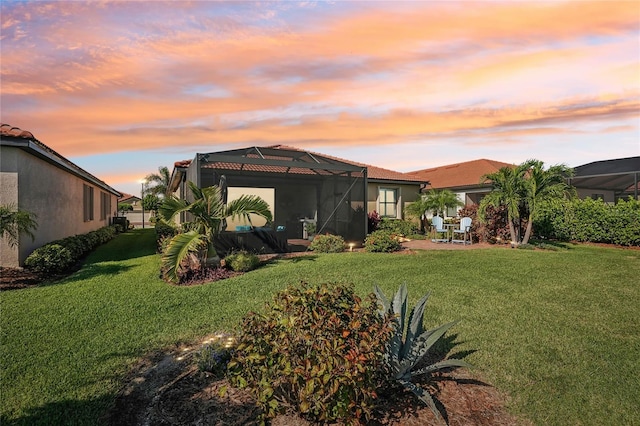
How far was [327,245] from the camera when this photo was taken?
12.4 metres

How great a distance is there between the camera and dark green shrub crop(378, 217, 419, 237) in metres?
17.9

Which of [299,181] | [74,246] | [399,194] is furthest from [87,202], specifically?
[399,194]

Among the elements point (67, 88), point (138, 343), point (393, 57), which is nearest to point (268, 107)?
point (393, 57)

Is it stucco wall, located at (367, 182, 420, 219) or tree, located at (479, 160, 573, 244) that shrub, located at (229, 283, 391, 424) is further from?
stucco wall, located at (367, 182, 420, 219)

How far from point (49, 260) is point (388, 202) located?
15.1 m

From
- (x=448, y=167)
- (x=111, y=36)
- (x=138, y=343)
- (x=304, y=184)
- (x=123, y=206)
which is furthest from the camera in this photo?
(x=123, y=206)

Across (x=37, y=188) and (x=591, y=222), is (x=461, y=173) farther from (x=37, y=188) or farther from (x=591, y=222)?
(x=37, y=188)

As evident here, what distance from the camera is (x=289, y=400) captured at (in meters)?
3.00

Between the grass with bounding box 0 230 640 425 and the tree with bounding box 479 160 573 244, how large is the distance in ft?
11.4

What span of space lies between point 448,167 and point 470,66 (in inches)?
765

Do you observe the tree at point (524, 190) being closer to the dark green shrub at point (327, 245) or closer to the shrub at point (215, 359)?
the dark green shrub at point (327, 245)

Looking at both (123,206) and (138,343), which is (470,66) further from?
(123,206)

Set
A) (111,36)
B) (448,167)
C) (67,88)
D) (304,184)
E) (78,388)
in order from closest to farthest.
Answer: (78,388)
(111,36)
(67,88)
(304,184)
(448,167)

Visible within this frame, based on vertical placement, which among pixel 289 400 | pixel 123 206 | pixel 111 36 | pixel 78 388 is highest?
pixel 111 36
